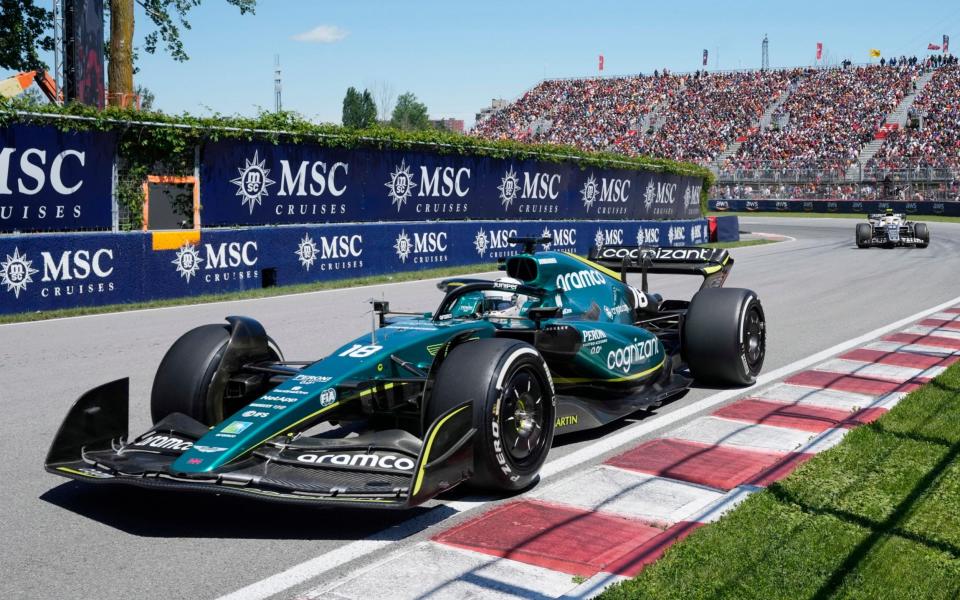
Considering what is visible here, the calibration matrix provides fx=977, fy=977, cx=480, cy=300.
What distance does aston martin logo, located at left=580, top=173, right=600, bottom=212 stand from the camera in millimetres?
26500

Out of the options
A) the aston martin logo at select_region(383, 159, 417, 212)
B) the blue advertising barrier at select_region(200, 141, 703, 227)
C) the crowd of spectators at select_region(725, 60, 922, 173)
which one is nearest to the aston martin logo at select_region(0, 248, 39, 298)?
the blue advertising barrier at select_region(200, 141, 703, 227)

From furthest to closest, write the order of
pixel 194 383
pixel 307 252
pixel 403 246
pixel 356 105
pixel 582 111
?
pixel 356 105 → pixel 582 111 → pixel 403 246 → pixel 307 252 → pixel 194 383

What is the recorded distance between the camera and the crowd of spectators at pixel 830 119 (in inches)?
2156

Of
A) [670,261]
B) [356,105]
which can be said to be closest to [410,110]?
[356,105]

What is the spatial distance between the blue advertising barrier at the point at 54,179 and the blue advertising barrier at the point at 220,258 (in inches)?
21.9

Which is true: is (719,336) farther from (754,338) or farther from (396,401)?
(396,401)

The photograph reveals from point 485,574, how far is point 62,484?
2.76 metres

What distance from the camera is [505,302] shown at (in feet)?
23.3

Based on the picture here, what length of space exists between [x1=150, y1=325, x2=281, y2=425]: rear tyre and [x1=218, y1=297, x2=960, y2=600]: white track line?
1668 millimetres

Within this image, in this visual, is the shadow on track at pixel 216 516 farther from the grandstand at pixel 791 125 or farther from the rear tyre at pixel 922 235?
the grandstand at pixel 791 125

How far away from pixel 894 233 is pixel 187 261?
20846 mm

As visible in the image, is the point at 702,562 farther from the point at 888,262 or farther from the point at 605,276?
the point at 888,262

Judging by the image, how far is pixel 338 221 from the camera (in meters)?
18.6

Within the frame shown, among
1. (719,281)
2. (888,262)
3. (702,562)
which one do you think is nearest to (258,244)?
(719,281)
